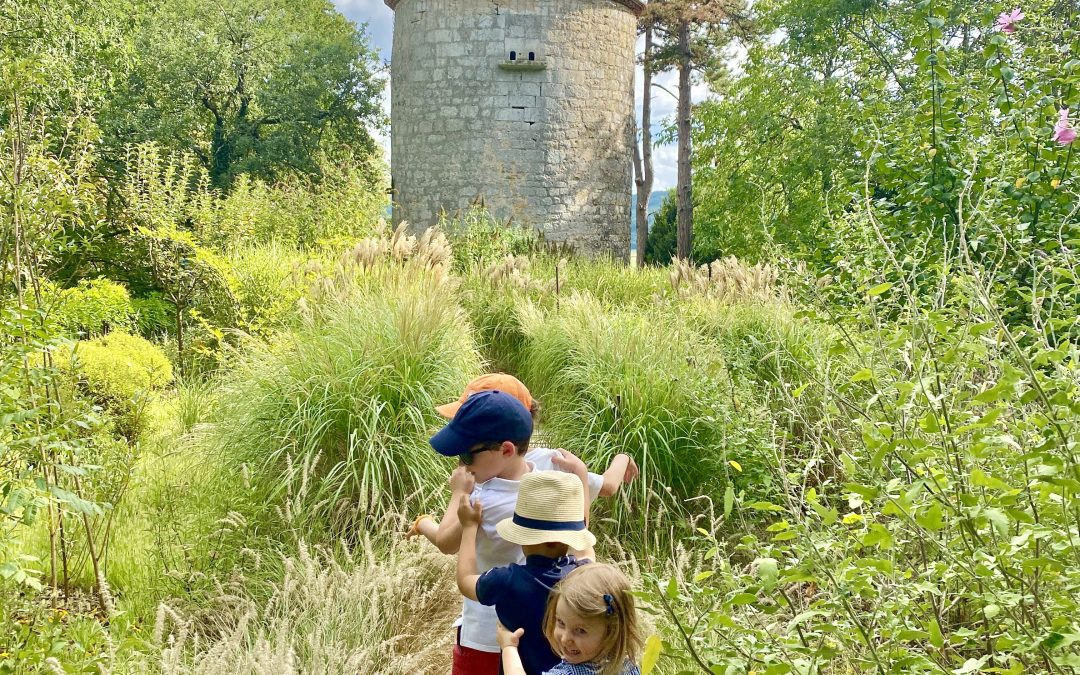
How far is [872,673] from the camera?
1668 millimetres

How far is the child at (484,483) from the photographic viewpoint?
217 centimetres

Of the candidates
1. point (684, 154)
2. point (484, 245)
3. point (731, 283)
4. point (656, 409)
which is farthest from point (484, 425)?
point (684, 154)

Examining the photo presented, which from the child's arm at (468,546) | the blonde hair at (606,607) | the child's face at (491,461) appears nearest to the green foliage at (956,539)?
the blonde hair at (606,607)

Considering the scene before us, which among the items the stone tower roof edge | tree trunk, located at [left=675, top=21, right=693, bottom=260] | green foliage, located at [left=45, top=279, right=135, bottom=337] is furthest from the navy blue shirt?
tree trunk, located at [left=675, top=21, right=693, bottom=260]

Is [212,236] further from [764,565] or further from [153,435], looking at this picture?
[764,565]

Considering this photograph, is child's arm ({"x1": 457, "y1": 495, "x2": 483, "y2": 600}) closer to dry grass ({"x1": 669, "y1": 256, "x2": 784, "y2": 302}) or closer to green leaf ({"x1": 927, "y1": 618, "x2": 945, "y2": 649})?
green leaf ({"x1": 927, "y1": 618, "x2": 945, "y2": 649})

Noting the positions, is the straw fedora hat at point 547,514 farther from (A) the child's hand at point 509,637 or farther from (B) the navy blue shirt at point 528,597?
(A) the child's hand at point 509,637

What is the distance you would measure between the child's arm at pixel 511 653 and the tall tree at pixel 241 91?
18.4 meters

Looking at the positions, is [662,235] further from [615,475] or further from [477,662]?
[477,662]

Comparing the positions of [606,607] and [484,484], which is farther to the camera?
[484,484]

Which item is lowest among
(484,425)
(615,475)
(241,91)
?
(615,475)

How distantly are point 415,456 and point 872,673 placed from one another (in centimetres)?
243

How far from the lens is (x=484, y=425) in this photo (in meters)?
2.24

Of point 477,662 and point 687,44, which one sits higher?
point 687,44
